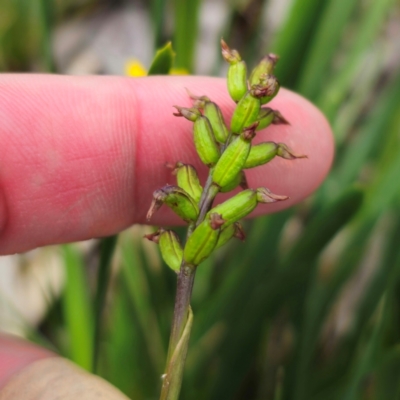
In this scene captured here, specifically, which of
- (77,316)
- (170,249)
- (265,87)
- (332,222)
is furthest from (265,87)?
(77,316)

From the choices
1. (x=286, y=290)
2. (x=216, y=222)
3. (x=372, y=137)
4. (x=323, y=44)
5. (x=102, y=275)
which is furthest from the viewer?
(x=372, y=137)

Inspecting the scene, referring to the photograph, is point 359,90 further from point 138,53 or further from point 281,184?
point 138,53

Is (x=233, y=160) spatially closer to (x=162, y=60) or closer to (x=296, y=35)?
(x=162, y=60)

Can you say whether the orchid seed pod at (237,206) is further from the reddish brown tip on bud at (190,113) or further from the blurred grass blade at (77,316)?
the blurred grass blade at (77,316)

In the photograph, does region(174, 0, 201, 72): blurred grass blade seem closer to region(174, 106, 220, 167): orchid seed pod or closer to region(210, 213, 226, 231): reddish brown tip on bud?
region(174, 106, 220, 167): orchid seed pod

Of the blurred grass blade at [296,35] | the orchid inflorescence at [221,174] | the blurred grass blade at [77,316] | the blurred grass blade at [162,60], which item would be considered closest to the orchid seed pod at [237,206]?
the orchid inflorescence at [221,174]

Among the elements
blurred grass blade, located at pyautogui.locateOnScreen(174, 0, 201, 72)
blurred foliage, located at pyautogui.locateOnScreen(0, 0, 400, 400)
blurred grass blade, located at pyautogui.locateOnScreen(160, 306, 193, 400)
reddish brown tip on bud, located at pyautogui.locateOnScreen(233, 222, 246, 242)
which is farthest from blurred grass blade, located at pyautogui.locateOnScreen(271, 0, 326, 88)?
blurred grass blade, located at pyautogui.locateOnScreen(160, 306, 193, 400)
